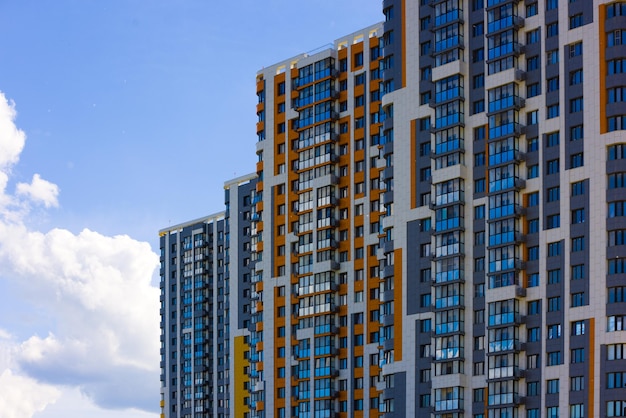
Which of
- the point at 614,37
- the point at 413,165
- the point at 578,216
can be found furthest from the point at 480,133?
the point at 614,37

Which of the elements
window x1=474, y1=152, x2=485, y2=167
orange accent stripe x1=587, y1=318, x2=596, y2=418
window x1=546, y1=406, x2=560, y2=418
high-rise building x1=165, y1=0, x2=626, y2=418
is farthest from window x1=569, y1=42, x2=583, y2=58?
window x1=546, y1=406, x2=560, y2=418

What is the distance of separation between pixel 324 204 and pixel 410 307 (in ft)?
71.4

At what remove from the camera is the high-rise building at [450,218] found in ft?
377

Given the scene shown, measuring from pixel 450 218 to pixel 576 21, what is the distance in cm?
2081

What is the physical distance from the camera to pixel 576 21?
11825 cm

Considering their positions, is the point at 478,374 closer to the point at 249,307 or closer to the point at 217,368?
the point at 249,307

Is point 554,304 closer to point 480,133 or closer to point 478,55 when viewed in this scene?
point 480,133

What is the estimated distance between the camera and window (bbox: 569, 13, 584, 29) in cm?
11800

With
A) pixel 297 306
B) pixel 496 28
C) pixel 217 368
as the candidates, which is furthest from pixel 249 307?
pixel 496 28

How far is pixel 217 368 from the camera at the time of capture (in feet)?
647

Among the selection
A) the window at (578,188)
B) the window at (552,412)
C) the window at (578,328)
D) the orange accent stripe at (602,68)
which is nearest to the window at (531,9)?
the orange accent stripe at (602,68)

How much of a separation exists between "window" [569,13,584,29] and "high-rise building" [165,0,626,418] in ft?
0.63

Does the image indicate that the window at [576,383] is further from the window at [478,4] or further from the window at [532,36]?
the window at [478,4]

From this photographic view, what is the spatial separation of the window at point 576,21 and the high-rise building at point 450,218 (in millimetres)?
191
